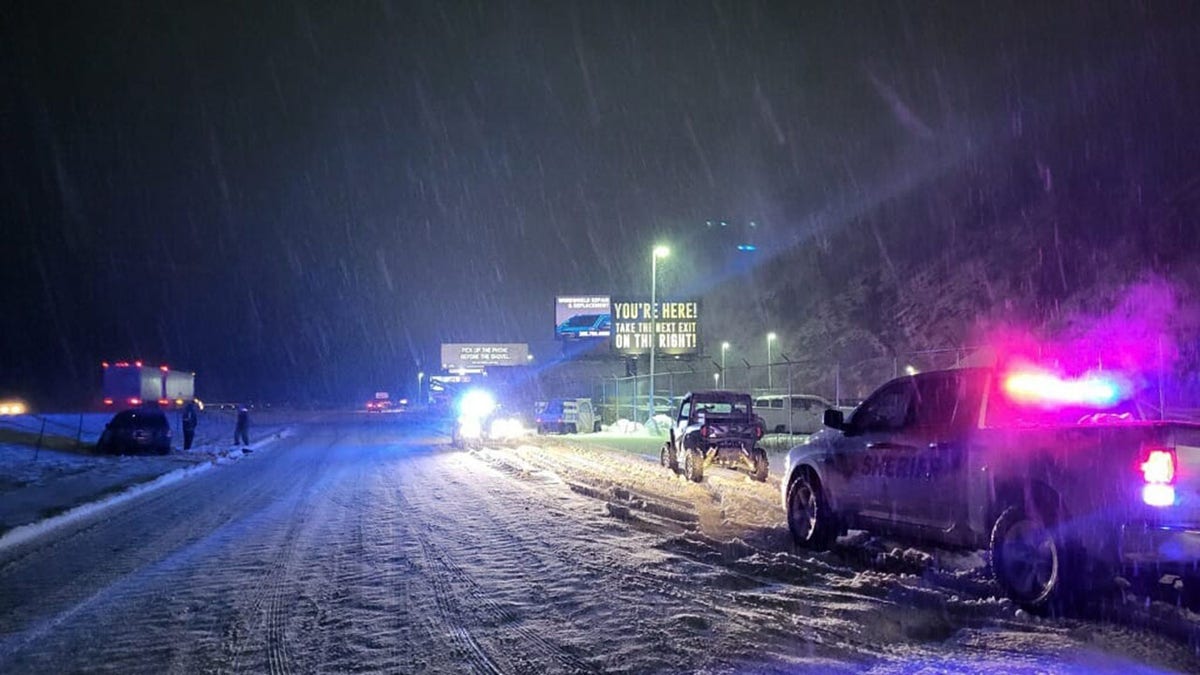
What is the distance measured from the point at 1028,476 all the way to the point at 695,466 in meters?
11.1

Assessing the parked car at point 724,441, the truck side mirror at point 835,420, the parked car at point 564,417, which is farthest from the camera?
the parked car at point 564,417

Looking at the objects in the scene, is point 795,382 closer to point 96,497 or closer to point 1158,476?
point 96,497

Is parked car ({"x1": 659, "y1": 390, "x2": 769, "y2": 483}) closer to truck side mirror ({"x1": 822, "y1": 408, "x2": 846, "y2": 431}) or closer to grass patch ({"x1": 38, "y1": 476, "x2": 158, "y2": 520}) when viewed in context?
truck side mirror ({"x1": 822, "y1": 408, "x2": 846, "y2": 431})

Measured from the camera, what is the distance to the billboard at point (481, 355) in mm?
106312

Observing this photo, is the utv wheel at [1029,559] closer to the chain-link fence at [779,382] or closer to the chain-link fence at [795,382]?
the chain-link fence at [779,382]

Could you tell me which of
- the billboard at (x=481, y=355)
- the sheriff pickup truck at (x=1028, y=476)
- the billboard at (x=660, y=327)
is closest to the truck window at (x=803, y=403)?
the billboard at (x=660, y=327)

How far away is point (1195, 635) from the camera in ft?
21.8

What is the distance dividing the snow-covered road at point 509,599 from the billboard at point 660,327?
3491 cm

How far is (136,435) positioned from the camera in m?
29.2

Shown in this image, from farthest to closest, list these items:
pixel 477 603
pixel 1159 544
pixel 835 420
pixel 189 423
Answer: pixel 189 423, pixel 835 420, pixel 477 603, pixel 1159 544

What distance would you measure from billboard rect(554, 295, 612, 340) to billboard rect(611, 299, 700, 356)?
11.4 metres

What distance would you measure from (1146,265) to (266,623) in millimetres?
52351

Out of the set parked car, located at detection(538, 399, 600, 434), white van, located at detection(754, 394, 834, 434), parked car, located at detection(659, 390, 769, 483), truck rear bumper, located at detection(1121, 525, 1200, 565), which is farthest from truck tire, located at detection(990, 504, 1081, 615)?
parked car, located at detection(538, 399, 600, 434)

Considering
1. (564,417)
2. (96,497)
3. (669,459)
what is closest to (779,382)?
(564,417)
